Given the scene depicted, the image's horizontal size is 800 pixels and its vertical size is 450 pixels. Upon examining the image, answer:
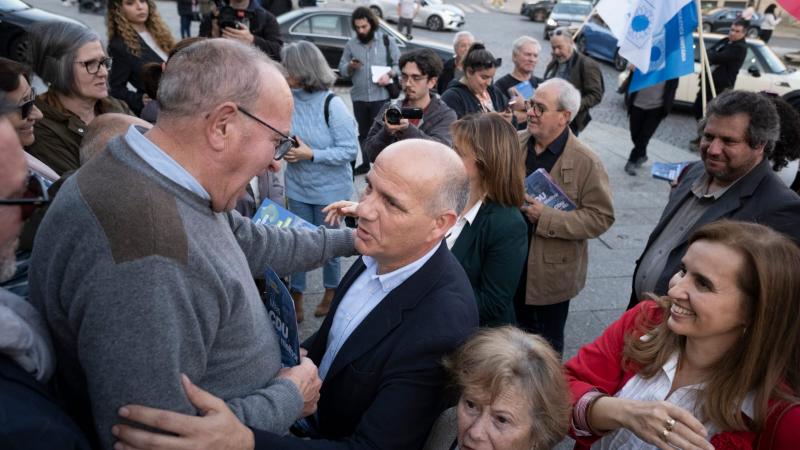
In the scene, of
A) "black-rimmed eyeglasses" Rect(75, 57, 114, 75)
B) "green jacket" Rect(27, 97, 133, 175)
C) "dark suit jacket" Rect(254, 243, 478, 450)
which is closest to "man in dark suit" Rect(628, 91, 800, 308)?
"dark suit jacket" Rect(254, 243, 478, 450)

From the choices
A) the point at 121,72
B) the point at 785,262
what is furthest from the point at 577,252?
the point at 121,72

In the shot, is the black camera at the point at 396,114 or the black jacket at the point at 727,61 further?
the black jacket at the point at 727,61

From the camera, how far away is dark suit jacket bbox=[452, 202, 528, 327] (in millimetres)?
2584

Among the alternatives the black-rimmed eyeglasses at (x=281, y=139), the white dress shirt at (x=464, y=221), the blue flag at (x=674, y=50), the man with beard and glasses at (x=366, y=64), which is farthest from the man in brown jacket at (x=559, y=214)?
the man with beard and glasses at (x=366, y=64)

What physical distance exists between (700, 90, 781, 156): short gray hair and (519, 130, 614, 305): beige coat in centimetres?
69

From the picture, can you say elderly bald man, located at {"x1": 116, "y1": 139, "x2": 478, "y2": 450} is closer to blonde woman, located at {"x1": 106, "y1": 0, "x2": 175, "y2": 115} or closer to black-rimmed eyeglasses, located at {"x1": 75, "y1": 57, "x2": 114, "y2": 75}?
black-rimmed eyeglasses, located at {"x1": 75, "y1": 57, "x2": 114, "y2": 75}

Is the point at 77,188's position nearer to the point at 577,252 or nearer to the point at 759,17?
the point at 577,252

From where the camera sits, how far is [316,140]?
407 centimetres

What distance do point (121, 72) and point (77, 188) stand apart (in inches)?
143

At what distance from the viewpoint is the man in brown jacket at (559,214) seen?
3.20m

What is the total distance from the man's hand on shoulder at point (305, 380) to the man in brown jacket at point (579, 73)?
5150 mm

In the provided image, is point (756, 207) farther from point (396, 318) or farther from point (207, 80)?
point (207, 80)

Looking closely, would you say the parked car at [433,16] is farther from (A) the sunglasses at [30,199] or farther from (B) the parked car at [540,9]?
(A) the sunglasses at [30,199]

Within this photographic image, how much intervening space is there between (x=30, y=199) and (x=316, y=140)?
2.91 meters
